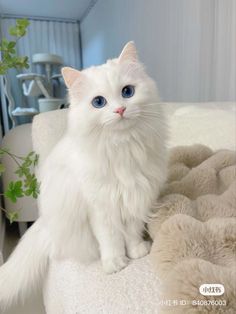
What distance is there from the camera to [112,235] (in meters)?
0.64

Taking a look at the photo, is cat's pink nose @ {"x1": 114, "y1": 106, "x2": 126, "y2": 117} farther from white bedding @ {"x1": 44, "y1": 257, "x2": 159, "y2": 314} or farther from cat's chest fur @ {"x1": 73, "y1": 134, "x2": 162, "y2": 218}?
white bedding @ {"x1": 44, "y1": 257, "x2": 159, "y2": 314}

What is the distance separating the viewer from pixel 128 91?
0.61 meters

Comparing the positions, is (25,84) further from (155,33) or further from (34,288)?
(34,288)

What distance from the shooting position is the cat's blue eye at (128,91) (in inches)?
23.6

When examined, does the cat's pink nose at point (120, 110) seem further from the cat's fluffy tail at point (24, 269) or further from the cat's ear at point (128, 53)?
the cat's fluffy tail at point (24, 269)

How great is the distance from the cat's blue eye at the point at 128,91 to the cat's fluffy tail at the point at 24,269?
411 mm

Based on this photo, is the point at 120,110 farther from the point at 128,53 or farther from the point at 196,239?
the point at 196,239

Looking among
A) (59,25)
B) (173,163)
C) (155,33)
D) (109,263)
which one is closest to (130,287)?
(109,263)

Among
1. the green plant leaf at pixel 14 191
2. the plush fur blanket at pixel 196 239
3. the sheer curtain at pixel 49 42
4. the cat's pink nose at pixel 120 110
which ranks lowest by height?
the plush fur blanket at pixel 196 239

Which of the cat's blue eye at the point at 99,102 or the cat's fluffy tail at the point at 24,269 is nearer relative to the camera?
the cat's blue eye at the point at 99,102

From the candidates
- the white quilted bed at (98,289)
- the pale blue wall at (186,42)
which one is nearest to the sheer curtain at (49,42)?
the pale blue wall at (186,42)

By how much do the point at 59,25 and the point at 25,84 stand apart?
3.72 feet

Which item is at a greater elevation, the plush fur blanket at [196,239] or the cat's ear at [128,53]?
the cat's ear at [128,53]

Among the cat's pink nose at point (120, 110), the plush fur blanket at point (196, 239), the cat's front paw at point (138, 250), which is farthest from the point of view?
the cat's front paw at point (138, 250)
